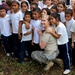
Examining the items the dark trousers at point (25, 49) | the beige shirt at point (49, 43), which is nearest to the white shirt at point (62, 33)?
the beige shirt at point (49, 43)

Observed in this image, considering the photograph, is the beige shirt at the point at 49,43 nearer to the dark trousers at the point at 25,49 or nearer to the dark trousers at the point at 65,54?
the dark trousers at the point at 65,54

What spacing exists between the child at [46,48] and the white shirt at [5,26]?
2.75ft

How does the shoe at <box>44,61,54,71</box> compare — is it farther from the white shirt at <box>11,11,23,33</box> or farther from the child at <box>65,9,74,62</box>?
the white shirt at <box>11,11,23,33</box>

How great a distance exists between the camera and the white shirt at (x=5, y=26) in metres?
5.11

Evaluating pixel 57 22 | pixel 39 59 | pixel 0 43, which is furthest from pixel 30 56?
pixel 57 22

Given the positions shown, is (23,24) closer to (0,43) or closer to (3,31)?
(3,31)

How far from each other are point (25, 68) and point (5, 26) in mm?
1092

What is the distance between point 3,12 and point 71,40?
1.69 m

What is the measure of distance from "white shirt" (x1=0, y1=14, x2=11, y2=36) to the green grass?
27.9 inches

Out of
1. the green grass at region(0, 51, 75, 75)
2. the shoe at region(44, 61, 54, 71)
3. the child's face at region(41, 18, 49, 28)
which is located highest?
the child's face at region(41, 18, 49, 28)

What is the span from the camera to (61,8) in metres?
5.07

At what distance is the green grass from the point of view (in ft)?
16.0

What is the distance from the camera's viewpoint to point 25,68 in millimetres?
4996

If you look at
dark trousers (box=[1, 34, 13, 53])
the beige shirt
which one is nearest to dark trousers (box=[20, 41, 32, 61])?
dark trousers (box=[1, 34, 13, 53])
